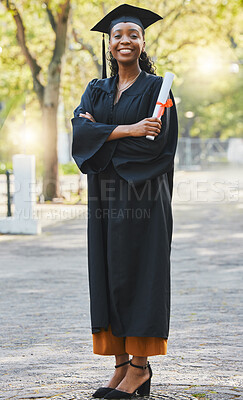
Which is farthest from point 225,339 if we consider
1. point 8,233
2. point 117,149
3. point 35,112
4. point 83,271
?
point 35,112

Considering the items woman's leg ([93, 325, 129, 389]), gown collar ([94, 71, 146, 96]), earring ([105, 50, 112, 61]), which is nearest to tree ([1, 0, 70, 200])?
earring ([105, 50, 112, 61])

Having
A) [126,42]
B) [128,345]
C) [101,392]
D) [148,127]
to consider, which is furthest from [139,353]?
[126,42]

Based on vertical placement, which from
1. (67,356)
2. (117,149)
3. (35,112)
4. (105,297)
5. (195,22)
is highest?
(195,22)

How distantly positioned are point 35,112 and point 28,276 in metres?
26.5

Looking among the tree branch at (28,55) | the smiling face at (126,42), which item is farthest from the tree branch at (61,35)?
the smiling face at (126,42)

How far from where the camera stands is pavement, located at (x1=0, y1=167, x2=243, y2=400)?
457 cm

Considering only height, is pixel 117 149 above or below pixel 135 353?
above

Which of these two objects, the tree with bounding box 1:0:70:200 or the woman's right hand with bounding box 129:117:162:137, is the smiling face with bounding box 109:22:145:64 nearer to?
the woman's right hand with bounding box 129:117:162:137

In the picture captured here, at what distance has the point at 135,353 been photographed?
4133 millimetres

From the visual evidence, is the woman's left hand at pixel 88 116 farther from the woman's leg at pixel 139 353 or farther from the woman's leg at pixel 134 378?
the woman's leg at pixel 134 378

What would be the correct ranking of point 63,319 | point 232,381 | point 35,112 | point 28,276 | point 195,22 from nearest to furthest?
point 232,381 → point 63,319 → point 28,276 → point 195,22 → point 35,112

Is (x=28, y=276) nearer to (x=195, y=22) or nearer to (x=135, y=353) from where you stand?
(x=135, y=353)

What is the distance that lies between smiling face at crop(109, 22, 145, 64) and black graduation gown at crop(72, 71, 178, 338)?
148mm

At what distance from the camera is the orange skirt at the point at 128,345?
411 cm
